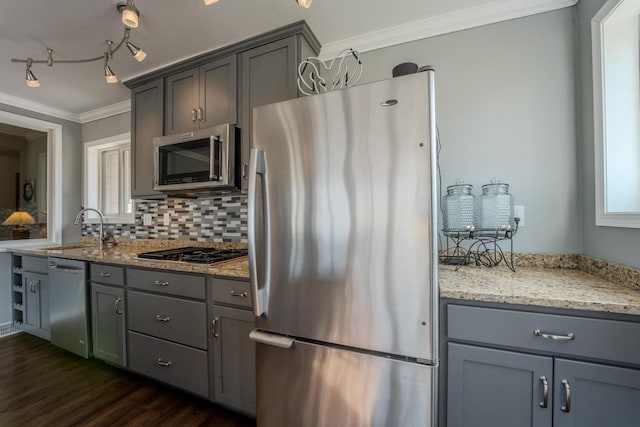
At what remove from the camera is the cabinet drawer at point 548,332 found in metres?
0.89

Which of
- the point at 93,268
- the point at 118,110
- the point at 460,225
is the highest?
the point at 118,110

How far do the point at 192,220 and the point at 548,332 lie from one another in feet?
8.49

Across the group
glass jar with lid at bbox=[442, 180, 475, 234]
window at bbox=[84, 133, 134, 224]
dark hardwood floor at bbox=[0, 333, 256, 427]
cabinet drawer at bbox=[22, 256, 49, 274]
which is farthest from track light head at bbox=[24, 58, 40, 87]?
glass jar with lid at bbox=[442, 180, 475, 234]

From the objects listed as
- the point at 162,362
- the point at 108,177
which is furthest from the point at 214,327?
the point at 108,177

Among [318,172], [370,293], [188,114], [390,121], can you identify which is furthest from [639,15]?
[188,114]

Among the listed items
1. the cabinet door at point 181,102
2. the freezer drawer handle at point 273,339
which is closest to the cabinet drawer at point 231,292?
the freezer drawer handle at point 273,339

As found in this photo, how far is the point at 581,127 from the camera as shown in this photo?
1438mm

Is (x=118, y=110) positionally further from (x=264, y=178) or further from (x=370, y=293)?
(x=370, y=293)

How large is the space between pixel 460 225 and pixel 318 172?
947mm

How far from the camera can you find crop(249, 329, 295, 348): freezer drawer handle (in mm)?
1147

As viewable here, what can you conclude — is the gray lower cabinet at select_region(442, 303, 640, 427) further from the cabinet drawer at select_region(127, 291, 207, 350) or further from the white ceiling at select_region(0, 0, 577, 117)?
the white ceiling at select_region(0, 0, 577, 117)

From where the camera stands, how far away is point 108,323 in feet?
6.59

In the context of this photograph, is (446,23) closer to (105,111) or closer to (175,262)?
(175,262)

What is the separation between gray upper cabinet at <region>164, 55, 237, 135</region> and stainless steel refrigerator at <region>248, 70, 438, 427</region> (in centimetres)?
92
